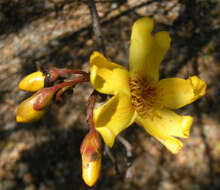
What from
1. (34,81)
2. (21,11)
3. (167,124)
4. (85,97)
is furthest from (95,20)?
(21,11)

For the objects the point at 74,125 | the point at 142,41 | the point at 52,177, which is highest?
the point at 142,41

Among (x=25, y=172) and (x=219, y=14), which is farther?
(x=219, y=14)

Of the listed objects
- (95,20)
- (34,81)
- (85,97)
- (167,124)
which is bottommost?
(85,97)

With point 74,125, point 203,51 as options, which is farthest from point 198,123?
point 74,125

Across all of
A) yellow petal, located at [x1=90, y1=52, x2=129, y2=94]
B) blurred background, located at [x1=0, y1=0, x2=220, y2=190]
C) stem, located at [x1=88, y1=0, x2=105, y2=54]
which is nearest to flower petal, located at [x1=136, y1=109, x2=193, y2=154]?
yellow petal, located at [x1=90, y1=52, x2=129, y2=94]

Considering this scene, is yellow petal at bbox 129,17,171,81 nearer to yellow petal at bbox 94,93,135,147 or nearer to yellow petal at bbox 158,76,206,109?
yellow petal at bbox 158,76,206,109

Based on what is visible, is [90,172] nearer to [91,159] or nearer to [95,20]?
[91,159]

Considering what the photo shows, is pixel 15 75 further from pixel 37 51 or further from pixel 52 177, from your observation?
pixel 52 177
